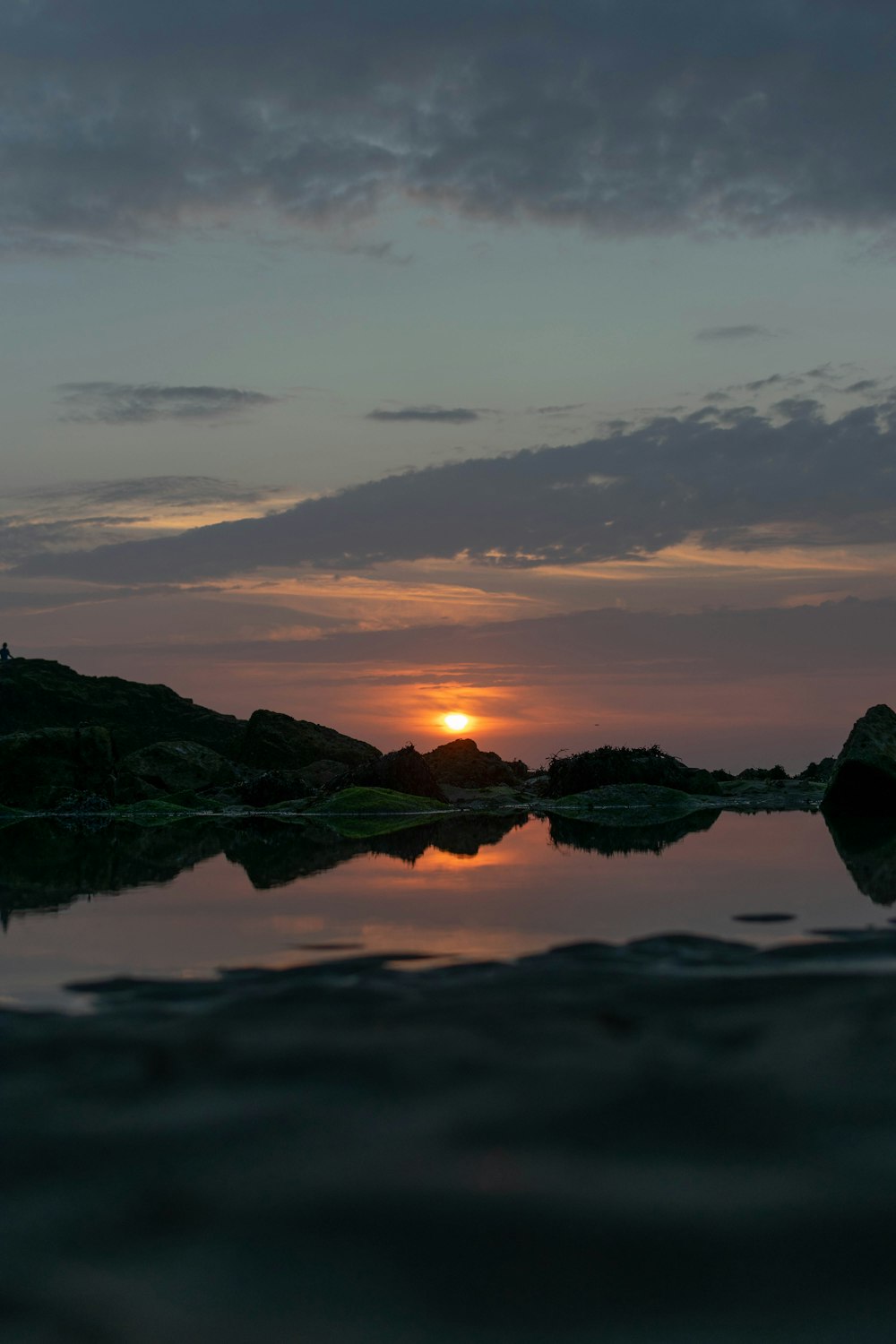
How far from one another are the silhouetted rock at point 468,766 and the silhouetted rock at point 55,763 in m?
9.30

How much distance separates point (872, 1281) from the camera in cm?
262

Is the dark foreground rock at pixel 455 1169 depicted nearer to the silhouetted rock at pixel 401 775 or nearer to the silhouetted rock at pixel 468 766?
the silhouetted rock at pixel 401 775

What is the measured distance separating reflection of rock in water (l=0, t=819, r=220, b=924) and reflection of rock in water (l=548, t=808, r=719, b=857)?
15.5 feet

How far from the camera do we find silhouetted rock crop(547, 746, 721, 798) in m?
26.7

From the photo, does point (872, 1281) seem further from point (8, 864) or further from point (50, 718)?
point (50, 718)

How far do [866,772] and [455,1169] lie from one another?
18.4m

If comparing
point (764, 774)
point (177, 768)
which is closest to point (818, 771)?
point (764, 774)

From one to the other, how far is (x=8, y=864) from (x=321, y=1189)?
991 centimetres

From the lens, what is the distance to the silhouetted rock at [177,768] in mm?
28766

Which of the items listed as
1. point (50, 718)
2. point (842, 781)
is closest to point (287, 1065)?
point (842, 781)

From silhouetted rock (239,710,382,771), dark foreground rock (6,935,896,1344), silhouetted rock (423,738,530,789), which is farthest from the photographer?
silhouetted rock (239,710,382,771)

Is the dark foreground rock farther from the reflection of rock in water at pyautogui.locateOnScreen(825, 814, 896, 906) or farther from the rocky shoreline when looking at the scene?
the reflection of rock in water at pyautogui.locateOnScreen(825, 814, 896, 906)

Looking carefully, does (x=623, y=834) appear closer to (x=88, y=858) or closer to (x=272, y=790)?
(x=88, y=858)

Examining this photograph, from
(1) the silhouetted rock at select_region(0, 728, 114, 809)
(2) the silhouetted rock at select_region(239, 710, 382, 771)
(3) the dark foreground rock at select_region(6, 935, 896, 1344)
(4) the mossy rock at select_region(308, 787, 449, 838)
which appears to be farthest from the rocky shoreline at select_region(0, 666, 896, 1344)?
(2) the silhouetted rock at select_region(239, 710, 382, 771)
